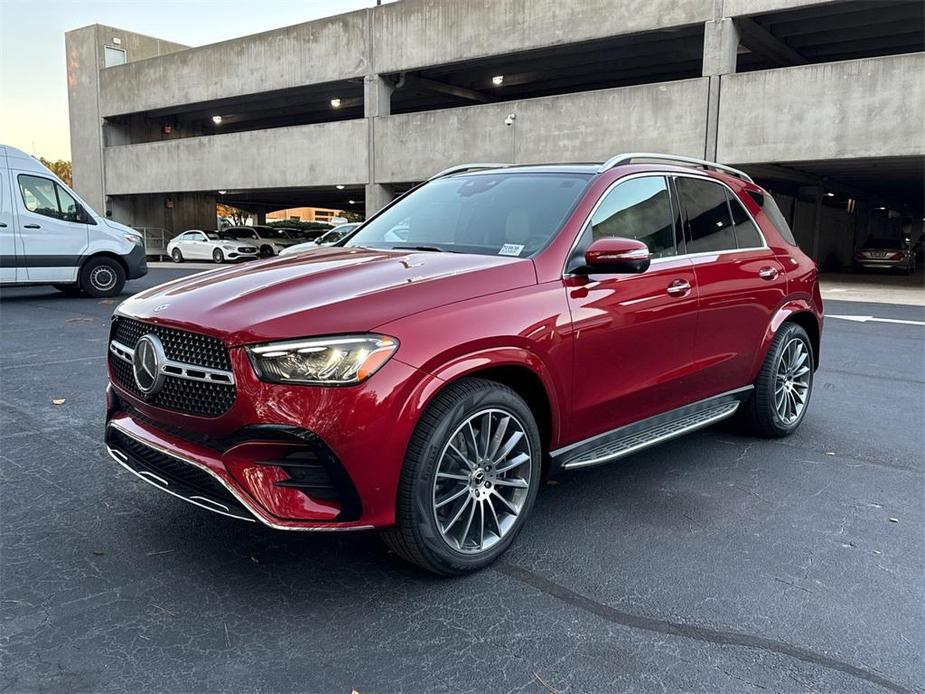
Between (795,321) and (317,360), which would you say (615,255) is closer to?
(317,360)

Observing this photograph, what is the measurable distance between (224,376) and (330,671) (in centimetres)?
112

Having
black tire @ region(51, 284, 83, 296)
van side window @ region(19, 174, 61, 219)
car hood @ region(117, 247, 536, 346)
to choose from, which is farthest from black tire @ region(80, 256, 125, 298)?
car hood @ region(117, 247, 536, 346)

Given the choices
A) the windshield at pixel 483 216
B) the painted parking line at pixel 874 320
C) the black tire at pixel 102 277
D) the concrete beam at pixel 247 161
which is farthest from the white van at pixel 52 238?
the concrete beam at pixel 247 161

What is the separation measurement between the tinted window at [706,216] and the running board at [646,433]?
3.15 feet

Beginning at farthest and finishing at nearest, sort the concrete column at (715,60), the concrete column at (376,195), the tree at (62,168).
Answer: the tree at (62,168)
the concrete column at (376,195)
the concrete column at (715,60)

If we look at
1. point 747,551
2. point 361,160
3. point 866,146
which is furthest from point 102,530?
point 361,160

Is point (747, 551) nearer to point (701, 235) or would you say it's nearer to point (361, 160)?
point (701, 235)

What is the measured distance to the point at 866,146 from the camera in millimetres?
18750

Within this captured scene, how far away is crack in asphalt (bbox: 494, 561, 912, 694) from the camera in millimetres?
2465

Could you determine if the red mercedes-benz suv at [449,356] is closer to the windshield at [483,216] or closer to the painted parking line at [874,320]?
the windshield at [483,216]


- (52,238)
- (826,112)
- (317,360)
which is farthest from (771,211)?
(826,112)

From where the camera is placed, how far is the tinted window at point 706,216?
4438 mm

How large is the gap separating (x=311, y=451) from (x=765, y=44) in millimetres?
23759

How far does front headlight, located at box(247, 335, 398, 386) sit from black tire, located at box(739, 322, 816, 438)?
3.24 metres
